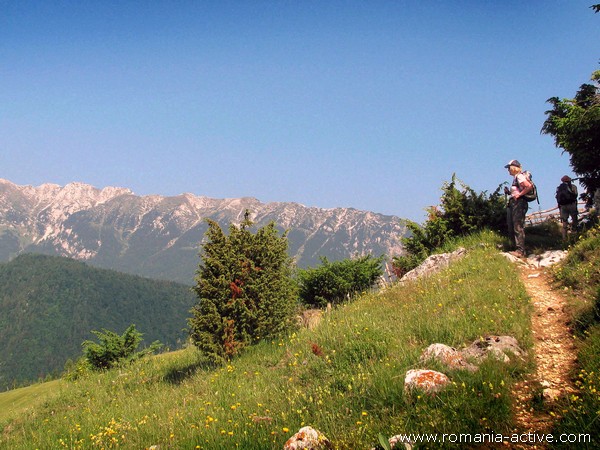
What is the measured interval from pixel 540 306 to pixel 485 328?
91.1 inches

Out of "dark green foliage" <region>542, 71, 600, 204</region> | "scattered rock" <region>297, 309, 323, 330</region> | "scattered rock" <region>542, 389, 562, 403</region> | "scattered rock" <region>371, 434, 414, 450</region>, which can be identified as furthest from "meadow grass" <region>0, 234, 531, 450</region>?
"dark green foliage" <region>542, 71, 600, 204</region>

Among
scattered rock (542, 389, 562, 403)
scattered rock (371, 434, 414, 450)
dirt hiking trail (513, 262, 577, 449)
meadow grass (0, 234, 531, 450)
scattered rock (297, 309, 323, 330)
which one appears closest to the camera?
scattered rock (371, 434, 414, 450)

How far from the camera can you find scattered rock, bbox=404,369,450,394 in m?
5.27

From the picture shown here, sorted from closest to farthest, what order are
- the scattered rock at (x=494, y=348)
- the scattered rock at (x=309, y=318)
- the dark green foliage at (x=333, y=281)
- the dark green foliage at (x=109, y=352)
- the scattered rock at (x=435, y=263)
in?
the scattered rock at (x=494, y=348) < the scattered rock at (x=309, y=318) < the scattered rock at (x=435, y=263) < the dark green foliage at (x=333, y=281) < the dark green foliage at (x=109, y=352)

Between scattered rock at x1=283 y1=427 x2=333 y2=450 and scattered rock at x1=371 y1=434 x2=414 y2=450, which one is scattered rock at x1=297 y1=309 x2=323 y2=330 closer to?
scattered rock at x1=283 y1=427 x2=333 y2=450

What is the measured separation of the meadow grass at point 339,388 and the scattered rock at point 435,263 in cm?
128

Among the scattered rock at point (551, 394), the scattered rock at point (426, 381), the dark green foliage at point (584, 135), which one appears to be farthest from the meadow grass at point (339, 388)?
the dark green foliage at point (584, 135)

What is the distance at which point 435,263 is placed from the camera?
596 inches

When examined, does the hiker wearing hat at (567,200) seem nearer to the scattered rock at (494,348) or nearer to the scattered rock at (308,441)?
the scattered rock at (494,348)

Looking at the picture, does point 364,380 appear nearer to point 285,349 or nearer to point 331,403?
point 331,403

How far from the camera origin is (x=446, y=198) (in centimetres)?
1827

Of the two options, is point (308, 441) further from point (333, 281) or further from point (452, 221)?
point (452, 221)

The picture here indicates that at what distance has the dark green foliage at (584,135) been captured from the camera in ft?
44.7

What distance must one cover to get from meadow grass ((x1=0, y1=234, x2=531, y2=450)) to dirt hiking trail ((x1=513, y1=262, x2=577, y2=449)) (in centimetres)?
20
